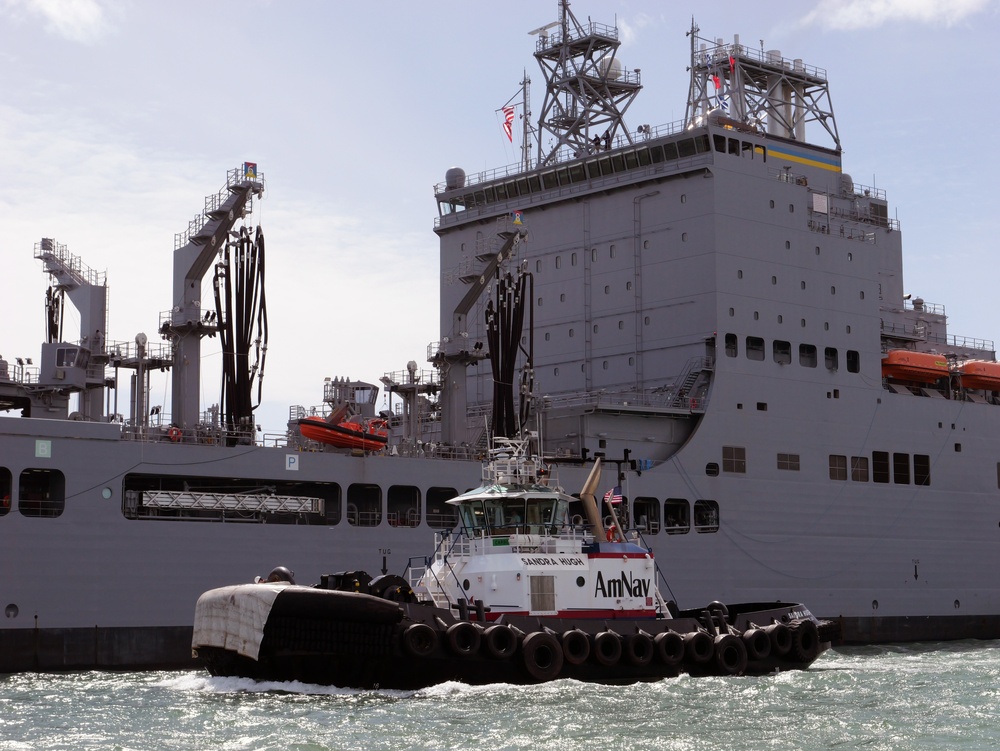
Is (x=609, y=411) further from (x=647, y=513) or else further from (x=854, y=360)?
(x=854, y=360)

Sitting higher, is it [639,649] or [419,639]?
[419,639]

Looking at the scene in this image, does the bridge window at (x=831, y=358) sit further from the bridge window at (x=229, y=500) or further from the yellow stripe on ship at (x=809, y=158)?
the bridge window at (x=229, y=500)

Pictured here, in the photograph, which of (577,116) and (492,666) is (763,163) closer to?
(577,116)

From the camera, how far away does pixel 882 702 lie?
2025 centimetres

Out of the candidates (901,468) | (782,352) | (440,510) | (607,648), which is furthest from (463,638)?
(901,468)

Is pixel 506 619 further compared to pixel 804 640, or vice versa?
pixel 804 640

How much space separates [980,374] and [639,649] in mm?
20955

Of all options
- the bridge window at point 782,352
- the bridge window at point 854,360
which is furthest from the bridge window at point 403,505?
the bridge window at point 854,360

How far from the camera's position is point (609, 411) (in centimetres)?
3322

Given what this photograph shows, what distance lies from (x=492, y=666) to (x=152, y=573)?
8.38 m

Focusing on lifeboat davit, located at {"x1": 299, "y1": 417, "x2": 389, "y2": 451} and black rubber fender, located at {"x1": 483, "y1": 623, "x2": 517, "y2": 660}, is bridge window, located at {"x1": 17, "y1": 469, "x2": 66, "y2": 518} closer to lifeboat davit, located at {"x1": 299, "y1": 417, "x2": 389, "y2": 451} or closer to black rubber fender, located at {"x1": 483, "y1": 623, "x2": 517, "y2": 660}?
lifeboat davit, located at {"x1": 299, "y1": 417, "x2": 389, "y2": 451}

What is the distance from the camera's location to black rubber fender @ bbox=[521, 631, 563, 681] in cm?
2103

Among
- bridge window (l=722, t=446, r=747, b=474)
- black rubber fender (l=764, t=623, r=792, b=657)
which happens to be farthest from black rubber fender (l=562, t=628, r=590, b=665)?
bridge window (l=722, t=446, r=747, b=474)

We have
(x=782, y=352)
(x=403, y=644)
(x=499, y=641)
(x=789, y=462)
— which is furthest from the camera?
(x=782, y=352)
